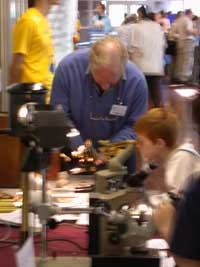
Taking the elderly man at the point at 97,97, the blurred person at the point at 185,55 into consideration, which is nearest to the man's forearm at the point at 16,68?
the elderly man at the point at 97,97

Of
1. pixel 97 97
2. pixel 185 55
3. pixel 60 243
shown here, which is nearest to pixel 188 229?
pixel 60 243

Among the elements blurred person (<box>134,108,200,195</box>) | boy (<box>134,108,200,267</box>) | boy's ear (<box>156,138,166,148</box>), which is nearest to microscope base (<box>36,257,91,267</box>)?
boy (<box>134,108,200,267</box>)

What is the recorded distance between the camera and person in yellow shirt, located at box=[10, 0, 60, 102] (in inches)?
139

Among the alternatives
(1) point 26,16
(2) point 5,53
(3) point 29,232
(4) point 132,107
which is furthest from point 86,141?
(2) point 5,53

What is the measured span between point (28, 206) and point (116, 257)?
263 mm

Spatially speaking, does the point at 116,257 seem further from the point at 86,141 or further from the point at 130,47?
the point at 130,47

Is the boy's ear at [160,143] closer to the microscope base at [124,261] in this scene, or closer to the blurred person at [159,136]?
the blurred person at [159,136]

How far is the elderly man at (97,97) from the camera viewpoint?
2.93m

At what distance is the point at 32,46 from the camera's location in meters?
3.59

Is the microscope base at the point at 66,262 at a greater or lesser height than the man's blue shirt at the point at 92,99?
lesser

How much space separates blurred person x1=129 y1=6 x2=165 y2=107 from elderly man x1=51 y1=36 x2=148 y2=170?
397 cm

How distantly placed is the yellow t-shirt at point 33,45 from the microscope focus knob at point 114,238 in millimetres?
2019

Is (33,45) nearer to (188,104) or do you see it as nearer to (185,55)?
(188,104)

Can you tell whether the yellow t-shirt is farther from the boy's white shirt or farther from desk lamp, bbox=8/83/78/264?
desk lamp, bbox=8/83/78/264
